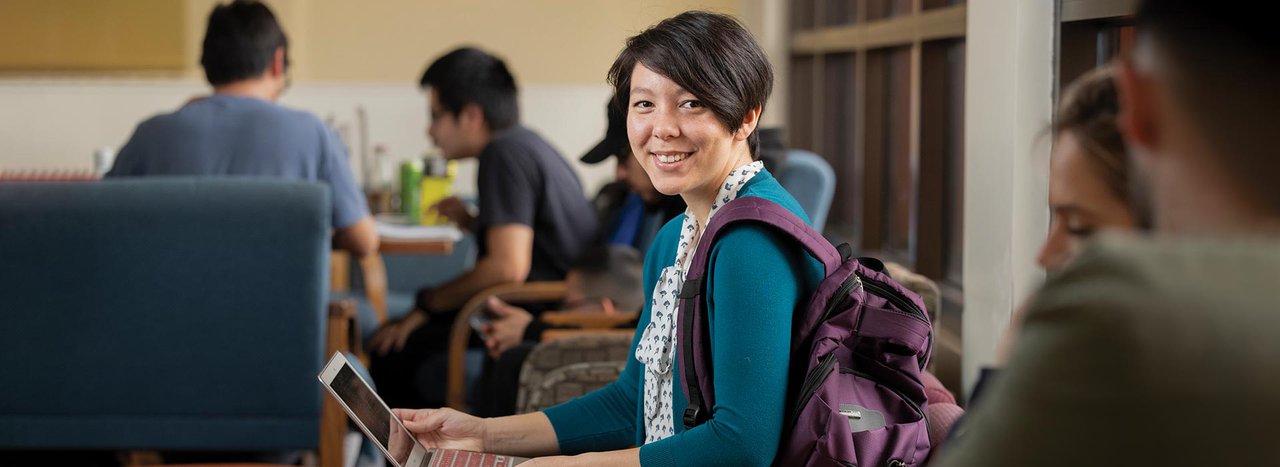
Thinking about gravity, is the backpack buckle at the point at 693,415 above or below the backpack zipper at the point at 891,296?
below

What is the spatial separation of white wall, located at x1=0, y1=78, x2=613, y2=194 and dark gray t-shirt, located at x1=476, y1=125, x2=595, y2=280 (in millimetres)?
2237

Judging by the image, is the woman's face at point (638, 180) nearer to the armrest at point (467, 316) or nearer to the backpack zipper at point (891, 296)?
the armrest at point (467, 316)

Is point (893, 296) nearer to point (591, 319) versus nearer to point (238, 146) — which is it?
point (591, 319)

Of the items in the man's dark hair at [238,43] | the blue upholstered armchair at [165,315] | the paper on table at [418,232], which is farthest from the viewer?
the paper on table at [418,232]

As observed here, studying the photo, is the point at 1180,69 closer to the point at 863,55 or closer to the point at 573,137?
the point at 863,55

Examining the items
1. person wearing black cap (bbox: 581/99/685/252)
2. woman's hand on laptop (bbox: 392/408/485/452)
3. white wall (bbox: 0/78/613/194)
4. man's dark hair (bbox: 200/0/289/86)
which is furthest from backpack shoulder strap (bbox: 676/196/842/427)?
white wall (bbox: 0/78/613/194)

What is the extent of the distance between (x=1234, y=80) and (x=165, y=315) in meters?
2.33

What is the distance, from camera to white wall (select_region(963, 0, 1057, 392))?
6.82 feet

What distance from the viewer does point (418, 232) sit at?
4.10 meters

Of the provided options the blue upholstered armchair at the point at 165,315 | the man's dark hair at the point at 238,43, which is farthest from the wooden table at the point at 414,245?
the blue upholstered armchair at the point at 165,315

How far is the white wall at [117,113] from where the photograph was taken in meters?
5.89

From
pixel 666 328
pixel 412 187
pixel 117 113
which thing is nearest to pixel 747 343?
pixel 666 328

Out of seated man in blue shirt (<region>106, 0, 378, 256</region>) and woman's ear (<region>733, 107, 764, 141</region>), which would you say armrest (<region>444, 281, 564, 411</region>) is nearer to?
seated man in blue shirt (<region>106, 0, 378, 256</region>)

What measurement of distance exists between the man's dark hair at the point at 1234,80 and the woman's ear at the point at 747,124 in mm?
971
